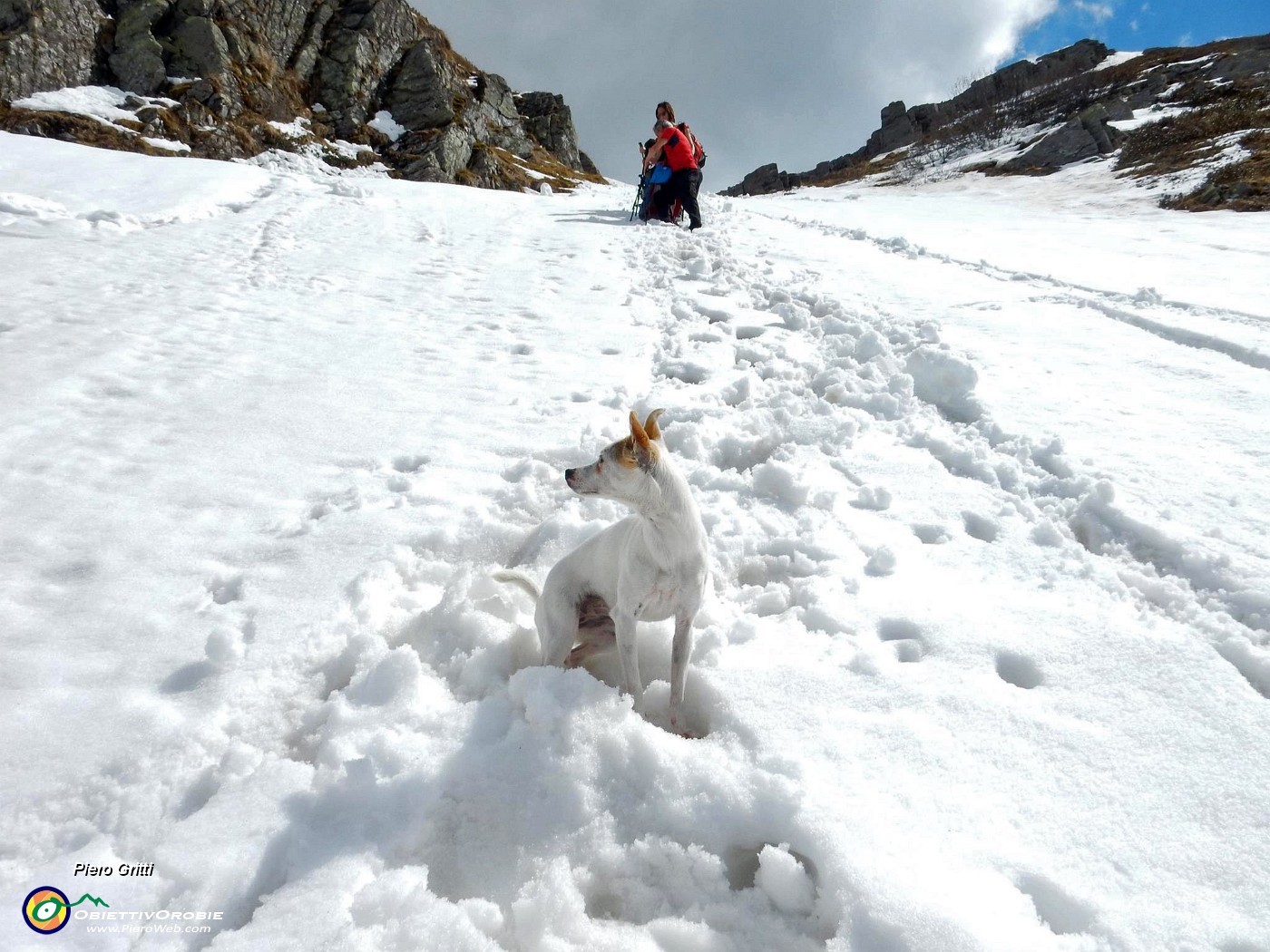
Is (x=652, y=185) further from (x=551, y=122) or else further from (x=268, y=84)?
(x=551, y=122)

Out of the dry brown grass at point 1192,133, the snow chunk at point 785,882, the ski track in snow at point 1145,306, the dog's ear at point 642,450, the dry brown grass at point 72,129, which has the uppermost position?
the dry brown grass at point 1192,133

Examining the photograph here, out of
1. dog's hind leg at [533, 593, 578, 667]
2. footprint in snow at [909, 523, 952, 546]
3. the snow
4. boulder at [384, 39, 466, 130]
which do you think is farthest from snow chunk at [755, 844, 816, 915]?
boulder at [384, 39, 466, 130]

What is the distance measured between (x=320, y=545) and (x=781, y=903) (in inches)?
130

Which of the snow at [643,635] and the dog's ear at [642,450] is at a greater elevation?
the dog's ear at [642,450]

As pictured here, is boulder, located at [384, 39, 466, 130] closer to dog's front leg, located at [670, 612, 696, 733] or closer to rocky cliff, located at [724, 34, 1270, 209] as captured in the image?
rocky cliff, located at [724, 34, 1270, 209]

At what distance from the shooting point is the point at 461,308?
28.7 ft

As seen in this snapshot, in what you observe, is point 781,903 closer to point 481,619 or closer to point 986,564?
point 481,619

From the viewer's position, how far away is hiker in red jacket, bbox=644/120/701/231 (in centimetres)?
1462

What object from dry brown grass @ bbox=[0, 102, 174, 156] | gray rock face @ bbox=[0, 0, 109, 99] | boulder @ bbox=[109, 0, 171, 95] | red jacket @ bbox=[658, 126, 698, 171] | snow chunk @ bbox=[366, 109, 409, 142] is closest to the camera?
red jacket @ bbox=[658, 126, 698, 171]

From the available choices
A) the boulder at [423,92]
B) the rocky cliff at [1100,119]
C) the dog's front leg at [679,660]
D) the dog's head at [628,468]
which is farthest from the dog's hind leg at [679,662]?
the boulder at [423,92]

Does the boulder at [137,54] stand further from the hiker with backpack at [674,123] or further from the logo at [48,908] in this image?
the logo at [48,908]

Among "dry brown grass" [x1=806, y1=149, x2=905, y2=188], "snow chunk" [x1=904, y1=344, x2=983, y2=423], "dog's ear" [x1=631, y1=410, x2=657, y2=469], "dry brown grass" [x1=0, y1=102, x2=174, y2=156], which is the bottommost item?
"snow chunk" [x1=904, y1=344, x2=983, y2=423]

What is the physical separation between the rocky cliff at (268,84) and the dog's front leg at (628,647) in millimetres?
40539

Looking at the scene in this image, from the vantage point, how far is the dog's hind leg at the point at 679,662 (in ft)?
9.57
